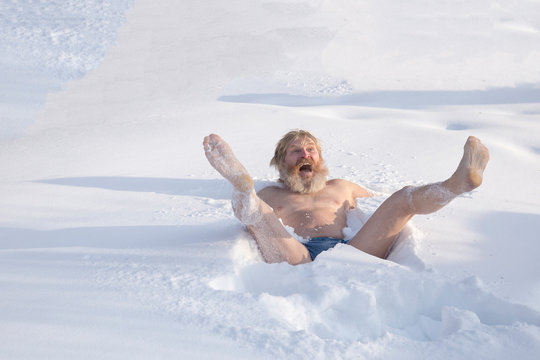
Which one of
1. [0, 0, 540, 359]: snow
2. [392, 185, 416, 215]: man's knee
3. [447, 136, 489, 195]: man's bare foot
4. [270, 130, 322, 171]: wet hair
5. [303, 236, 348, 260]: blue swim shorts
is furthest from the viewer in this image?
[270, 130, 322, 171]: wet hair

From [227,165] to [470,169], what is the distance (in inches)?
31.1

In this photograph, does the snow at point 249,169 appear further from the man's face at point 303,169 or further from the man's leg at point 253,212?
the man's face at point 303,169

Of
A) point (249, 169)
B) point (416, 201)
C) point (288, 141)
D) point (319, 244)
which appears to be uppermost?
point (288, 141)

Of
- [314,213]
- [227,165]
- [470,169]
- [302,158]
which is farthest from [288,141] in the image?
[470,169]

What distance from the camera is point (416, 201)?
6.36ft

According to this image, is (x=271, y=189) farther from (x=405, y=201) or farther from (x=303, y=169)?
(x=405, y=201)

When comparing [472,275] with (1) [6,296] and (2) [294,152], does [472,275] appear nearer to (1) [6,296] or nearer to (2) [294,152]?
(2) [294,152]

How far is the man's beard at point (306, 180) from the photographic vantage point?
7.82ft

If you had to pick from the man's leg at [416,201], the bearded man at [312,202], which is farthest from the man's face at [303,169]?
the man's leg at [416,201]

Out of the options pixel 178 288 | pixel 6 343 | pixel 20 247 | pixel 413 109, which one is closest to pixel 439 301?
pixel 178 288

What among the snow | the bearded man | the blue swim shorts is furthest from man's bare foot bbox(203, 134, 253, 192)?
the blue swim shorts

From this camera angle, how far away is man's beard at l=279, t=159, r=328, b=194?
2383mm

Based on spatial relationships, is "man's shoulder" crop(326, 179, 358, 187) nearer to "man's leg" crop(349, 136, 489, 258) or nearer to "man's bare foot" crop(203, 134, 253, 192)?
"man's leg" crop(349, 136, 489, 258)

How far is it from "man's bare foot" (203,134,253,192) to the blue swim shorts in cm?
40
